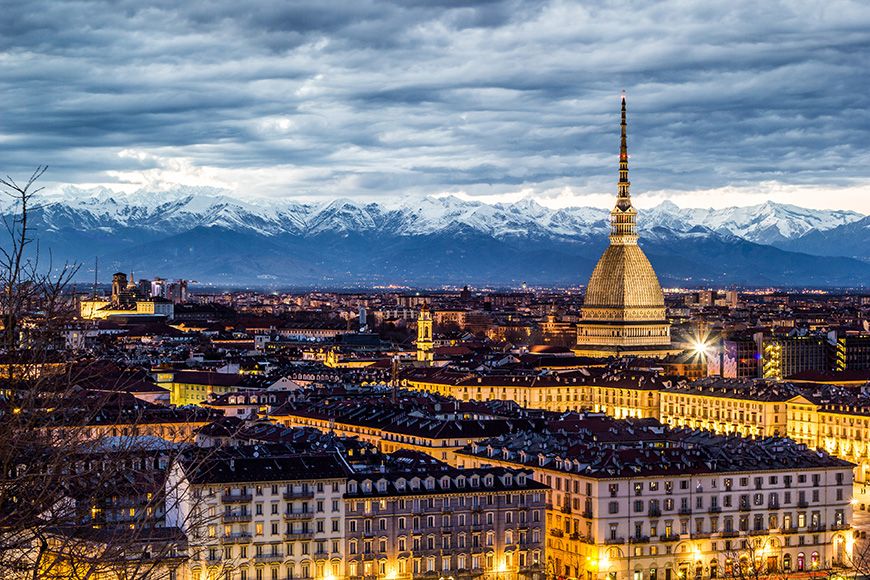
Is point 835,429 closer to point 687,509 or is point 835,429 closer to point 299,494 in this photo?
point 687,509

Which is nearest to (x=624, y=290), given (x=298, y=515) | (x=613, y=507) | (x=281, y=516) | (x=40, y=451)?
(x=613, y=507)

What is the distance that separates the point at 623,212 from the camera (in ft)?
543

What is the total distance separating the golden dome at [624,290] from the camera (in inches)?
6284

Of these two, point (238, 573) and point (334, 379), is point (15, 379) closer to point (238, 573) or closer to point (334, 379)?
point (238, 573)

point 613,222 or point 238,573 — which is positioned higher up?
point 613,222

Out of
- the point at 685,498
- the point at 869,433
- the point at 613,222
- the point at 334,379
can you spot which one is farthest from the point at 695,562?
the point at 613,222

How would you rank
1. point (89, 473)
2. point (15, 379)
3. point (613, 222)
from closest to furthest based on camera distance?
1. point (15, 379)
2. point (89, 473)
3. point (613, 222)

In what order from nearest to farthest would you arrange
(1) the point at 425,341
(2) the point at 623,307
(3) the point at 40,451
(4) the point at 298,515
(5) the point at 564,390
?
(3) the point at 40,451, (4) the point at 298,515, (5) the point at 564,390, (1) the point at 425,341, (2) the point at 623,307

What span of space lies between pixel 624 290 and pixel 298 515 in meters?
107

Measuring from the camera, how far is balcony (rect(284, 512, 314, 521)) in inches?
2170

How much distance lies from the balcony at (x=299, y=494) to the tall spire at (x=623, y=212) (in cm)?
11123

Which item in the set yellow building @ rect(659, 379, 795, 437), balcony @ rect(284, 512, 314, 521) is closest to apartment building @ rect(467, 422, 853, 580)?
balcony @ rect(284, 512, 314, 521)

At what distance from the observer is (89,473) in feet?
47.4

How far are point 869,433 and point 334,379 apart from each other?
44175 millimetres
